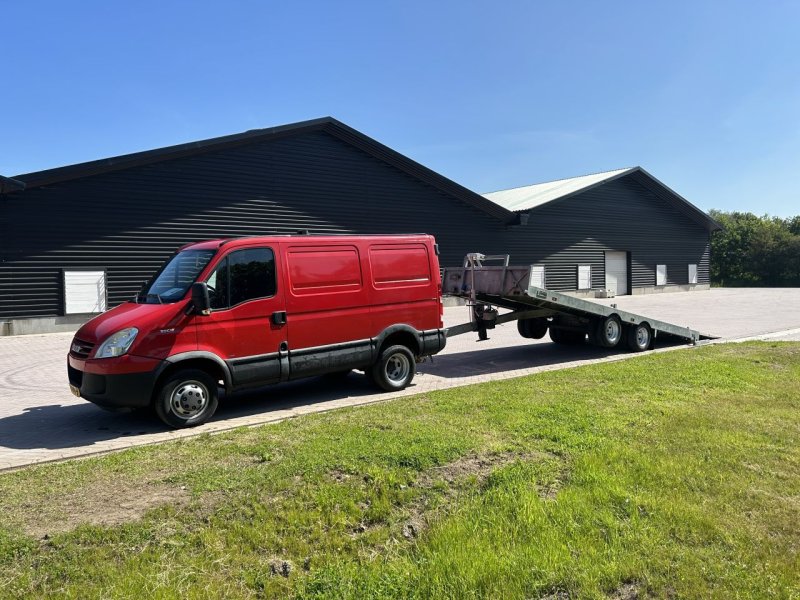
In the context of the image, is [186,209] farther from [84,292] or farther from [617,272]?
[617,272]

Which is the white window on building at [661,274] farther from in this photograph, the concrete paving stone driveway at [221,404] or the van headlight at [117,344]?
the van headlight at [117,344]

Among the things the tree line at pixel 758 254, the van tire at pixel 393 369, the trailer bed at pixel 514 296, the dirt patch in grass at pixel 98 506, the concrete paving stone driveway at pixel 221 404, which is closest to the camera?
the dirt patch in grass at pixel 98 506

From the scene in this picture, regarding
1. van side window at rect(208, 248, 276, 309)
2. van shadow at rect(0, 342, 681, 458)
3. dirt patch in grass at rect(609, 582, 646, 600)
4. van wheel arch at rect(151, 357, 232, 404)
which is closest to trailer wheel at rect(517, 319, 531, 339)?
van shadow at rect(0, 342, 681, 458)

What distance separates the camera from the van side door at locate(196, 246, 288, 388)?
23.5ft

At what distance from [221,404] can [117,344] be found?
2022 mm

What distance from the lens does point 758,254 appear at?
178 ft

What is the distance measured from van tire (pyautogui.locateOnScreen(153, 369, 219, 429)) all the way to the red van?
12 mm

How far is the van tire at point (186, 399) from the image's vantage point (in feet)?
22.1

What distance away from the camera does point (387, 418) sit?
21.0ft

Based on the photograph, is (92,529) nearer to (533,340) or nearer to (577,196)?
(533,340)

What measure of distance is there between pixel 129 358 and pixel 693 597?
5.84 m

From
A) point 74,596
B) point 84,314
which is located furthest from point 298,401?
point 84,314

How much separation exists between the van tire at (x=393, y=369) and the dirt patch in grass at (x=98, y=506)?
4.48 m

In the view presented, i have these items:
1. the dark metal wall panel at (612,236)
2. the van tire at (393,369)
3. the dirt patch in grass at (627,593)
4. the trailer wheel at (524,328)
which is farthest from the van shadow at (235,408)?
the dark metal wall panel at (612,236)
